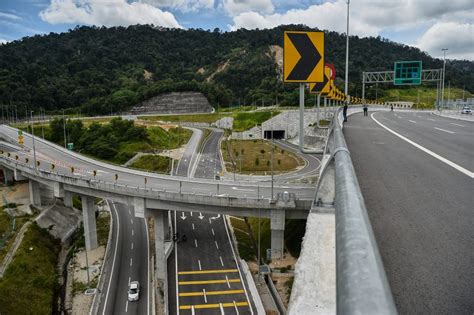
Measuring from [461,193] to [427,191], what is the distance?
635 mm

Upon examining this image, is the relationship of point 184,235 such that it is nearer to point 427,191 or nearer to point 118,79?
point 427,191

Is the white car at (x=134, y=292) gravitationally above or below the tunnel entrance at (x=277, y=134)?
below

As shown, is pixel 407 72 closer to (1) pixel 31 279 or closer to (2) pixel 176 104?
(1) pixel 31 279

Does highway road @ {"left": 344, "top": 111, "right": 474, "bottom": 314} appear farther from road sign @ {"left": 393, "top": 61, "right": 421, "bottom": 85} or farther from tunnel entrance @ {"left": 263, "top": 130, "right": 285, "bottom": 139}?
tunnel entrance @ {"left": 263, "top": 130, "right": 285, "bottom": 139}

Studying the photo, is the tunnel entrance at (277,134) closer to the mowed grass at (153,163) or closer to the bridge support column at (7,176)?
the mowed grass at (153,163)

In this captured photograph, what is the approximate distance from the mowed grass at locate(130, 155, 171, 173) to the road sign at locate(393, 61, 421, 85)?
4114 centimetres

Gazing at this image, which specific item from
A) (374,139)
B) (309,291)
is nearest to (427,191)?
(309,291)

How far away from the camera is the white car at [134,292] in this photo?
36531 millimetres

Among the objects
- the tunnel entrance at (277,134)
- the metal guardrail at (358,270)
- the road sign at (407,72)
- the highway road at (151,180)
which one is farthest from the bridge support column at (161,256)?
the tunnel entrance at (277,134)

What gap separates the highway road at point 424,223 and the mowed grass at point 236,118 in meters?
85.4

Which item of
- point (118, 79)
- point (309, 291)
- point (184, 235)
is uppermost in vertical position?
point (118, 79)

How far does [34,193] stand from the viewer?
195 feet

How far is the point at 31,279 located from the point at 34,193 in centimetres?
2272

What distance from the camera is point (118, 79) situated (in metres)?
156
